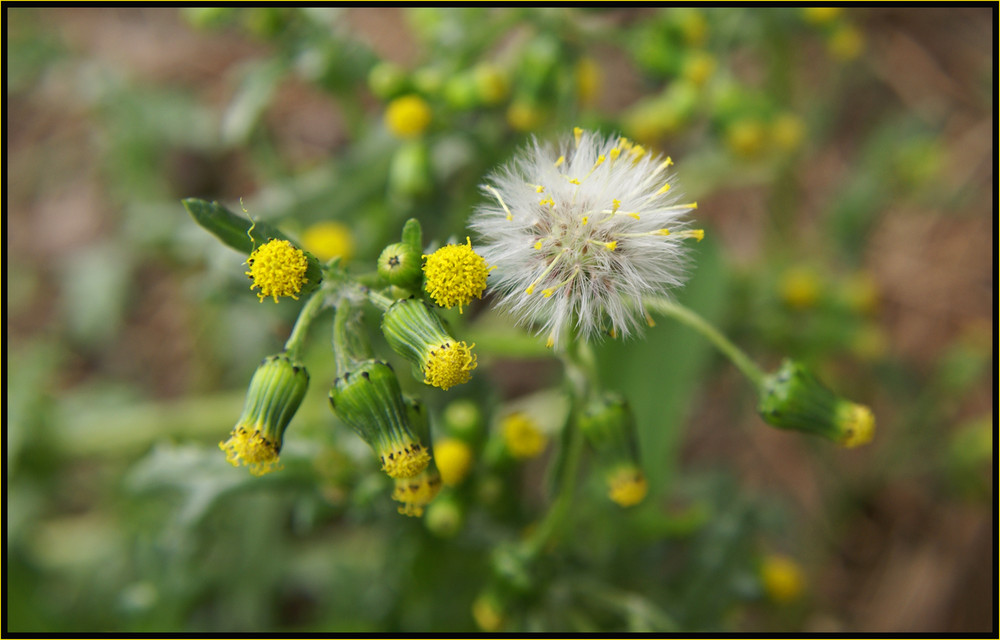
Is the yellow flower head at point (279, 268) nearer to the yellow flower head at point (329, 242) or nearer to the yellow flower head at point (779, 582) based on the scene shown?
the yellow flower head at point (329, 242)

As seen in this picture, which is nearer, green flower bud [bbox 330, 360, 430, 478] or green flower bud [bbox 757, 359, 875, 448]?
green flower bud [bbox 330, 360, 430, 478]

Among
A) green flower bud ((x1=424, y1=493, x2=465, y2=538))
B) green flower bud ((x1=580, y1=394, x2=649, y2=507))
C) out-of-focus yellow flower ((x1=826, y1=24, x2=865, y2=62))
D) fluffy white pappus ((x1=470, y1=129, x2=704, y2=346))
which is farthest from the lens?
out-of-focus yellow flower ((x1=826, y1=24, x2=865, y2=62))

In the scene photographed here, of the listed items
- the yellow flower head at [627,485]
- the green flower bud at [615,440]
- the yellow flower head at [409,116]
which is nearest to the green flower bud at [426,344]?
the green flower bud at [615,440]

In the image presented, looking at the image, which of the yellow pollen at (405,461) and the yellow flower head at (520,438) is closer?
the yellow pollen at (405,461)

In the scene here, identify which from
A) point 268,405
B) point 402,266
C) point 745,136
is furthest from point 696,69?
point 268,405

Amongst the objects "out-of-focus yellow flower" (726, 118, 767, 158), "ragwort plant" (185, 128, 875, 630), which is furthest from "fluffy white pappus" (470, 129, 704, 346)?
"out-of-focus yellow flower" (726, 118, 767, 158)

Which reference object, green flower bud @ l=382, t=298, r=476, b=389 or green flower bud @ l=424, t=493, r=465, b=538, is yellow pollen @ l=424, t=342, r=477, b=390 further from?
green flower bud @ l=424, t=493, r=465, b=538

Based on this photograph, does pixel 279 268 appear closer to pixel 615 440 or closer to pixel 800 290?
pixel 615 440

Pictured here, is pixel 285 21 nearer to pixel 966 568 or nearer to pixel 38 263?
pixel 38 263
